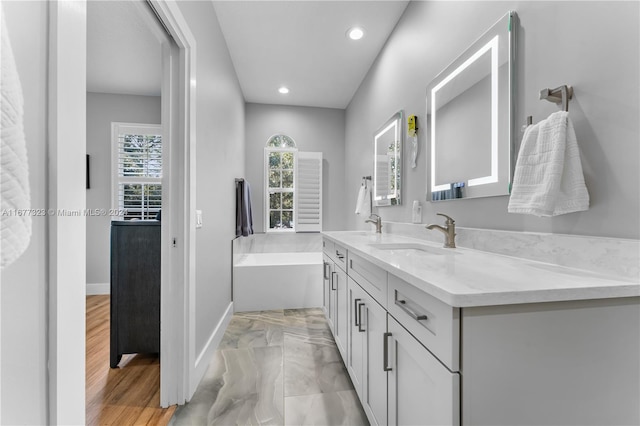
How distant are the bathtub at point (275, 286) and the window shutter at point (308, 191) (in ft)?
3.20

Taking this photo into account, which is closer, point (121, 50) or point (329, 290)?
point (329, 290)

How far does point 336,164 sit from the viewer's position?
3.99 meters

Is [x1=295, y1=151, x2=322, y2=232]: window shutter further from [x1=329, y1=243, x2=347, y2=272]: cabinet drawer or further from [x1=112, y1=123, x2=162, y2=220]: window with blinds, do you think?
[x1=112, y1=123, x2=162, y2=220]: window with blinds

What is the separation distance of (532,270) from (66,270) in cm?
129

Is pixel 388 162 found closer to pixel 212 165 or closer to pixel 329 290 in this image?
pixel 329 290

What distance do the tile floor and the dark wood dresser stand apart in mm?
533

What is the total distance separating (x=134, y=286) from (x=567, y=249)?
227 cm

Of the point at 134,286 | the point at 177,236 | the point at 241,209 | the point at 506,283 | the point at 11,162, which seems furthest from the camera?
the point at 241,209

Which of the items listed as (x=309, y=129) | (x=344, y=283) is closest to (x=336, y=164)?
(x=309, y=129)

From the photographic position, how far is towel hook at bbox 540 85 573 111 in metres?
0.90

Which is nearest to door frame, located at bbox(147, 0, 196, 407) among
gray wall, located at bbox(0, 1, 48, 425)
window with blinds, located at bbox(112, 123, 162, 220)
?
gray wall, located at bbox(0, 1, 48, 425)

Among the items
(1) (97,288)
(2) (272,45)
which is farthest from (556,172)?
(1) (97,288)

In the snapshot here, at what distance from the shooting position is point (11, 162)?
0.47 meters

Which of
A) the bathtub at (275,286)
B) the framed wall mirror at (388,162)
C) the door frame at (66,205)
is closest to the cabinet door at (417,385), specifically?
the door frame at (66,205)
